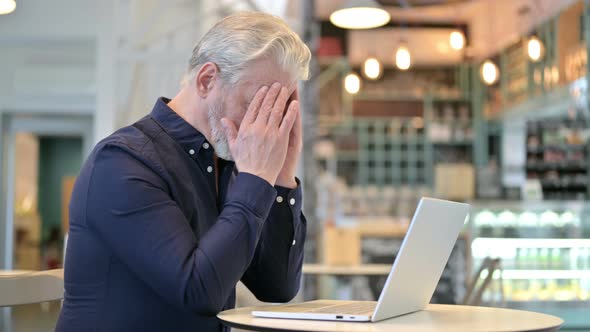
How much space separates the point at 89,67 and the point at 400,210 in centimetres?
446

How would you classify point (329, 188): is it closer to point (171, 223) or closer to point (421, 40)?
point (421, 40)

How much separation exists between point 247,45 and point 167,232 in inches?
17.3

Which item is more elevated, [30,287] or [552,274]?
[30,287]

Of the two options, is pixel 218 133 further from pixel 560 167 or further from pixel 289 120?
pixel 560 167

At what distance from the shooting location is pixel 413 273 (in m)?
1.52

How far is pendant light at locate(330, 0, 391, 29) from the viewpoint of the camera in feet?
18.1

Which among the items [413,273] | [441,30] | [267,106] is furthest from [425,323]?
[441,30]

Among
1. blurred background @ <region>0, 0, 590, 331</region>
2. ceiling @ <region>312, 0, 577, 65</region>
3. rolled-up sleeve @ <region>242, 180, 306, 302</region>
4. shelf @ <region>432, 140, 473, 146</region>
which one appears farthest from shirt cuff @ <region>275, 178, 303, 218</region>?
shelf @ <region>432, 140, 473, 146</region>

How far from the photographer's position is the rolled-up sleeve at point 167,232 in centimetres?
142

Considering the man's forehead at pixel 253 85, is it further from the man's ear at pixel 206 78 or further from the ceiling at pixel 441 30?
the ceiling at pixel 441 30

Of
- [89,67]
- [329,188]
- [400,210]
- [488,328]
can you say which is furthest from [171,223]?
[400,210]

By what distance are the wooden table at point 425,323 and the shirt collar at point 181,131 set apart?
14.4 inches

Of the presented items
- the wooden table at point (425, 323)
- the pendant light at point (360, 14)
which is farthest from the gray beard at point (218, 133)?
the pendant light at point (360, 14)

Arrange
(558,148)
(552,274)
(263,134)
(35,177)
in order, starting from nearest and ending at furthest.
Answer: (263,134)
(552,274)
(35,177)
(558,148)
